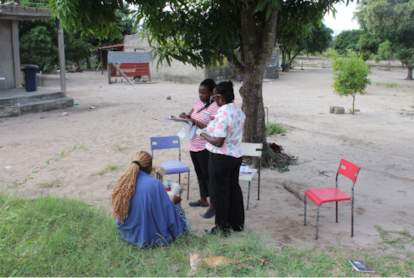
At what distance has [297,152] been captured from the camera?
25.2 feet

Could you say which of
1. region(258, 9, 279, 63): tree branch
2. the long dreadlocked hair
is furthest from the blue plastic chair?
region(258, 9, 279, 63): tree branch

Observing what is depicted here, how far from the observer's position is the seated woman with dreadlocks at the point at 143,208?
131 inches

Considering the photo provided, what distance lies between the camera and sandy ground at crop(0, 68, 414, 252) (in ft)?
14.2

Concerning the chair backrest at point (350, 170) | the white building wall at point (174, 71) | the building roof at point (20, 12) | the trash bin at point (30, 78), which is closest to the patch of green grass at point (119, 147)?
the chair backrest at point (350, 170)

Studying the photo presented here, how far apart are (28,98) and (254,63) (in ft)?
30.3

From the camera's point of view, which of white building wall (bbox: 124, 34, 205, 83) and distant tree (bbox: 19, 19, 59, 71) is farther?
white building wall (bbox: 124, 34, 205, 83)

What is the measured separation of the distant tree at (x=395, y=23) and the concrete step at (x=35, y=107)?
22116mm

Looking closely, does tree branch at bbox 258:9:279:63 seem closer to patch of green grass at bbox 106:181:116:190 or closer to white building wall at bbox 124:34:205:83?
patch of green grass at bbox 106:181:116:190

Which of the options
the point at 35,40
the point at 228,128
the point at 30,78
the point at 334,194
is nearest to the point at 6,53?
the point at 30,78

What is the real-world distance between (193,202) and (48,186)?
239cm

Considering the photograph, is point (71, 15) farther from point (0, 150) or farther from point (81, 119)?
point (81, 119)

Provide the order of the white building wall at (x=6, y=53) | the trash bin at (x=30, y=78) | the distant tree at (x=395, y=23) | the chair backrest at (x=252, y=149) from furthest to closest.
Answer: the distant tree at (x=395, y=23) → the white building wall at (x=6, y=53) → the trash bin at (x=30, y=78) → the chair backrest at (x=252, y=149)

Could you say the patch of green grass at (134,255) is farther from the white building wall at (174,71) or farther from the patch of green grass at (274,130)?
the white building wall at (174,71)

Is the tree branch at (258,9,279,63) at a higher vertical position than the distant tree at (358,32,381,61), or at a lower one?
lower
